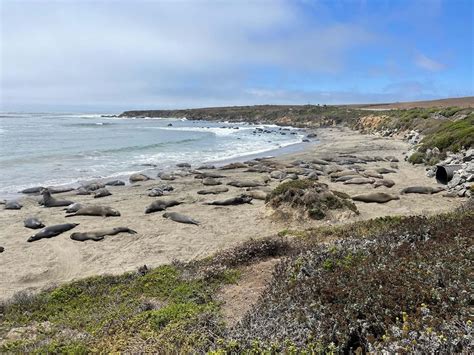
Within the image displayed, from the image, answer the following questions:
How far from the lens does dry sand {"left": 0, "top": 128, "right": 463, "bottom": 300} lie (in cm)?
896

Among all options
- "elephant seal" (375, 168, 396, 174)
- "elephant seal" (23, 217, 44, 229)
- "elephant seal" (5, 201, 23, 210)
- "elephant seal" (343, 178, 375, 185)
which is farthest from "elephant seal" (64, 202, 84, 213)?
"elephant seal" (375, 168, 396, 174)

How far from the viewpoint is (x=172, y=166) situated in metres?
25.6

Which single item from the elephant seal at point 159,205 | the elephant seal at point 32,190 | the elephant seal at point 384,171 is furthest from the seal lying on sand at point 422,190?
the elephant seal at point 32,190

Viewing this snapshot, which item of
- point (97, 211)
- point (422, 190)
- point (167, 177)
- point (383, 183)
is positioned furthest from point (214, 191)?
point (422, 190)

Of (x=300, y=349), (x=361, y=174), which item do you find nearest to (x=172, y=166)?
(x=361, y=174)

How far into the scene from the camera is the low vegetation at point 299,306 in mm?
3875

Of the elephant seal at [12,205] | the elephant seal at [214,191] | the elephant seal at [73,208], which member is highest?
the elephant seal at [214,191]

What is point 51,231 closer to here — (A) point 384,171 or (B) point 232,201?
(B) point 232,201

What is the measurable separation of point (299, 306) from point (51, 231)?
366 inches

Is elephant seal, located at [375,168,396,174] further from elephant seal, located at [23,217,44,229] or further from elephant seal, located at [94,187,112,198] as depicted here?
elephant seal, located at [23,217,44,229]

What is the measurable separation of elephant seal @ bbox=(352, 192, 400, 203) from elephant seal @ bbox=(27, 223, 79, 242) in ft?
32.6

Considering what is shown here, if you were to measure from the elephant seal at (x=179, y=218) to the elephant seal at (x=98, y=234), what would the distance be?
5.16 feet

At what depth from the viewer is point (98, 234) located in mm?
11180

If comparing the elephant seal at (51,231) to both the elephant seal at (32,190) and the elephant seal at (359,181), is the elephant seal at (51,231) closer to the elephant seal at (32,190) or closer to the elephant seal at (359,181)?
the elephant seal at (32,190)
